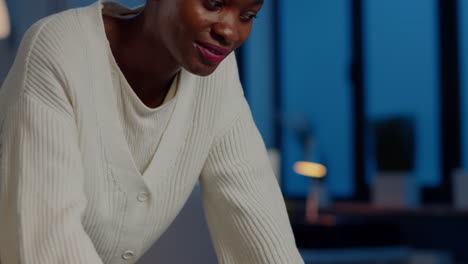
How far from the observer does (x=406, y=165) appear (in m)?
4.14

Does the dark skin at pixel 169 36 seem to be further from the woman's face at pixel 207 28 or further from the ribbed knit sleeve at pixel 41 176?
the ribbed knit sleeve at pixel 41 176

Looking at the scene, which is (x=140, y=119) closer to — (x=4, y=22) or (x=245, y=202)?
(x=245, y=202)

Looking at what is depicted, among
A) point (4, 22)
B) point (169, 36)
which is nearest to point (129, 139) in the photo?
point (169, 36)

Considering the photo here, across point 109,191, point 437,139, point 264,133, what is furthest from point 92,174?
point 264,133

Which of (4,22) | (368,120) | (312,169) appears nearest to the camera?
(4,22)

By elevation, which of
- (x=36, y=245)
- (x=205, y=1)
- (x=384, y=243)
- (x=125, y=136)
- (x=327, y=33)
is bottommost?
(x=384, y=243)

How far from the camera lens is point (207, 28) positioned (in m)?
0.71

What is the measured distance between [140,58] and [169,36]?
8 centimetres

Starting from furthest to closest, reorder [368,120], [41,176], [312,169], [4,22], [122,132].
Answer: [368,120] < [312,169] < [4,22] < [122,132] < [41,176]

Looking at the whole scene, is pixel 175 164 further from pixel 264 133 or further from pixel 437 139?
pixel 264 133

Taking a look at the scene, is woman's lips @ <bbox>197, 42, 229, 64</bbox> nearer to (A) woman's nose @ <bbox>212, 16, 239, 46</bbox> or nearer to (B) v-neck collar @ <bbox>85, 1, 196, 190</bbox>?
(A) woman's nose @ <bbox>212, 16, 239, 46</bbox>

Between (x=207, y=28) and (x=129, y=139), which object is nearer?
(x=207, y=28)

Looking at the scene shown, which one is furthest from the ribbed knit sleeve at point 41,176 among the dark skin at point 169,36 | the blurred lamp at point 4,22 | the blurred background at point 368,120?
the blurred background at point 368,120

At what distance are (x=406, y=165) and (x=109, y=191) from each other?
3.53 meters
